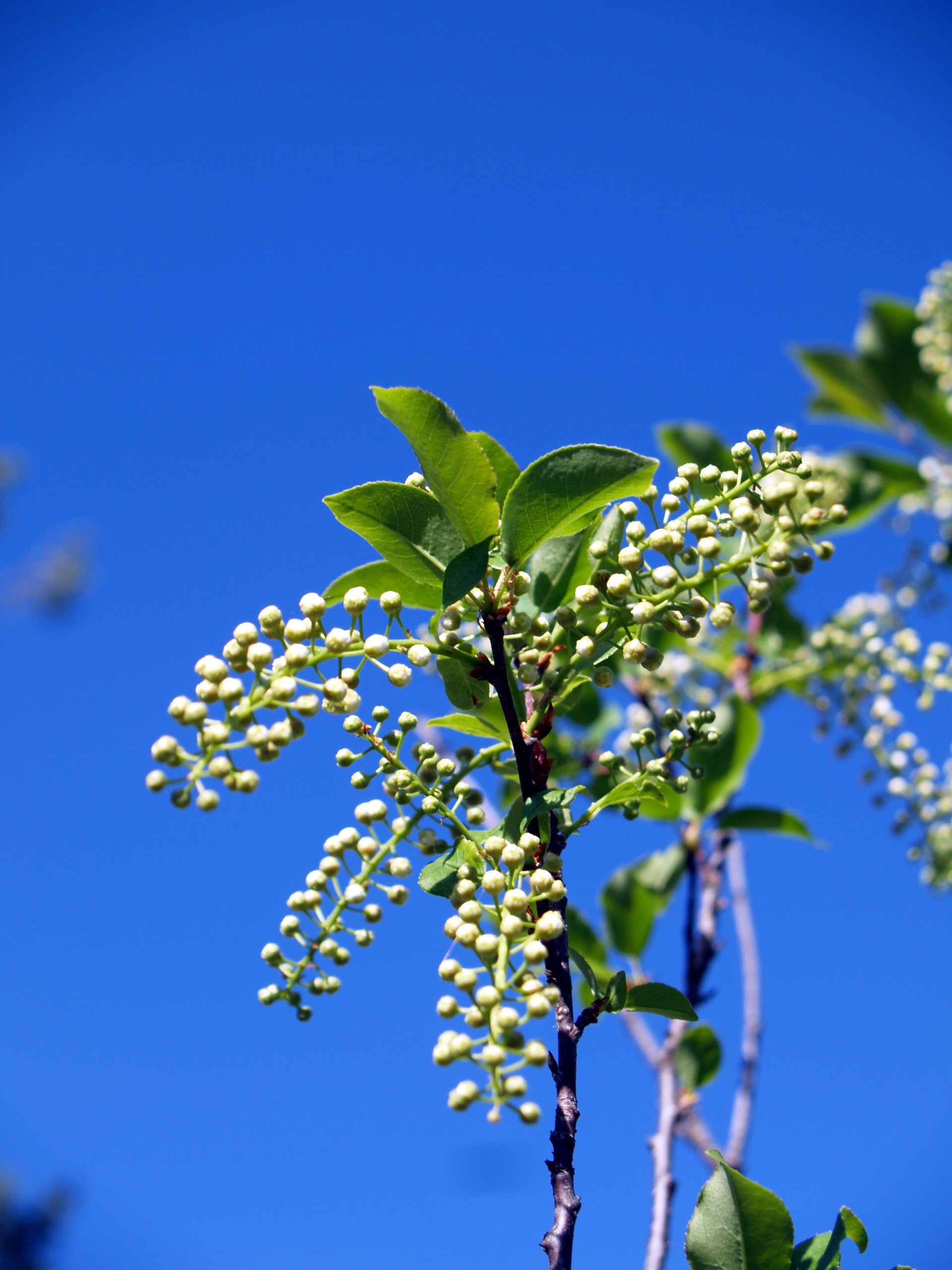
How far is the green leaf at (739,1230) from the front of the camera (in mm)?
1513

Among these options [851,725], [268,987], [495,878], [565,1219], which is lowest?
[565,1219]

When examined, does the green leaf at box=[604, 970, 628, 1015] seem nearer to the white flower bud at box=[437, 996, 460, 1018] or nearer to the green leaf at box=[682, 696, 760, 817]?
the white flower bud at box=[437, 996, 460, 1018]

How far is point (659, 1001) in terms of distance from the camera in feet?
5.23

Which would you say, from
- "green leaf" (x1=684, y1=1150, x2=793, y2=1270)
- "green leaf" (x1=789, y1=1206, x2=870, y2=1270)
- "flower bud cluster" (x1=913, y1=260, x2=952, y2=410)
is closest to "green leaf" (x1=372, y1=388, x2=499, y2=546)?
"green leaf" (x1=684, y1=1150, x2=793, y2=1270)

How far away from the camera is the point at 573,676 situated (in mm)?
1599

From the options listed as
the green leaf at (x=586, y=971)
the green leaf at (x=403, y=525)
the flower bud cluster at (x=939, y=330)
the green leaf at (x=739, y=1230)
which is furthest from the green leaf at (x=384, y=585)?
the flower bud cluster at (x=939, y=330)

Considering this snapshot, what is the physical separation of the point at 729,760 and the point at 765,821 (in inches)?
8.8

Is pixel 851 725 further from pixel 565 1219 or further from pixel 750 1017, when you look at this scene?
pixel 565 1219

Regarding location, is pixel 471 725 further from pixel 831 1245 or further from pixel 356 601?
pixel 831 1245

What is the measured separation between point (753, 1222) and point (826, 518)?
104 cm

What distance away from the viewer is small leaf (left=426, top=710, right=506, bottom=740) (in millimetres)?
1808

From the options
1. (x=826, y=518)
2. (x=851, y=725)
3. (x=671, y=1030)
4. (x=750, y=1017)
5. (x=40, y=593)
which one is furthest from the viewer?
(x=40, y=593)

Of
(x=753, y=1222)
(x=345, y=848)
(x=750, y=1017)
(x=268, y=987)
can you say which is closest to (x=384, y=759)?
(x=345, y=848)

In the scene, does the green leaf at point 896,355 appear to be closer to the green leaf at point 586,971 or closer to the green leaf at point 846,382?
the green leaf at point 846,382
